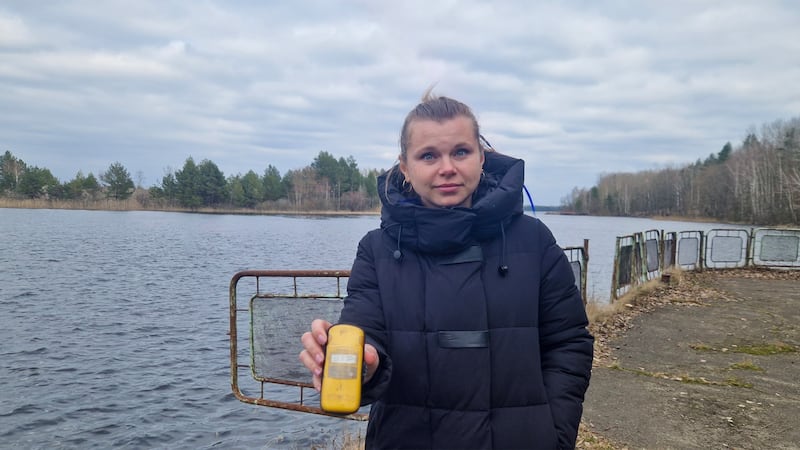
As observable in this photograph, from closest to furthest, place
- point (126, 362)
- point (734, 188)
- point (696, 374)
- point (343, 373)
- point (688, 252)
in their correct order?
point (343, 373) < point (696, 374) < point (126, 362) < point (688, 252) < point (734, 188)

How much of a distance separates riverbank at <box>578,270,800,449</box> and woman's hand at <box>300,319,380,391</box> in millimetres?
3648

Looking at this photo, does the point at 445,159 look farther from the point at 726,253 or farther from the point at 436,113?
the point at 726,253

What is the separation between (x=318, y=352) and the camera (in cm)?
172

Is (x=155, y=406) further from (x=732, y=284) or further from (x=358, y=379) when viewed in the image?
(x=732, y=284)

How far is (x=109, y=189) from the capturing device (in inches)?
3656

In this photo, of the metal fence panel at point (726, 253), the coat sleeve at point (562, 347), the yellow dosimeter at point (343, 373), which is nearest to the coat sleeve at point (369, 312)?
the yellow dosimeter at point (343, 373)

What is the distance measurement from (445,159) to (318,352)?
962 millimetres

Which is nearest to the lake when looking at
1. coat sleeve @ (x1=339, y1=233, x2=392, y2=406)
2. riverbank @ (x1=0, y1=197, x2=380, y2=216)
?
coat sleeve @ (x1=339, y1=233, x2=392, y2=406)

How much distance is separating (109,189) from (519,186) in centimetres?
10520

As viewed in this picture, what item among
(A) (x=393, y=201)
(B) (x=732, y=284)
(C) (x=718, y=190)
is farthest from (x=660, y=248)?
(C) (x=718, y=190)

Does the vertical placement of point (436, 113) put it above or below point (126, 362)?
above

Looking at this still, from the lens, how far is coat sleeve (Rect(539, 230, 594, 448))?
81.6 inches

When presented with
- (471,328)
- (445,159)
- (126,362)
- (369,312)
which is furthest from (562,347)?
(126,362)

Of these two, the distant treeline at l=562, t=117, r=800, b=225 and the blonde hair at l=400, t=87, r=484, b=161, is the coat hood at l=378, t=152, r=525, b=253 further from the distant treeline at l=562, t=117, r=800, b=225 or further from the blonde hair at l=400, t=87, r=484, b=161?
the distant treeline at l=562, t=117, r=800, b=225
